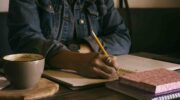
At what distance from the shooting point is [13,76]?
77cm

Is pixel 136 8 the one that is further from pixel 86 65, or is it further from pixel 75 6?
pixel 86 65

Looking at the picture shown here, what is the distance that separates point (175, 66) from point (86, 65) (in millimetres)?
281

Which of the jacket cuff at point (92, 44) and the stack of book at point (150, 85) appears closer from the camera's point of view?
the stack of book at point (150, 85)

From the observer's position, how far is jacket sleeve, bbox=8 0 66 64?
43.1 inches

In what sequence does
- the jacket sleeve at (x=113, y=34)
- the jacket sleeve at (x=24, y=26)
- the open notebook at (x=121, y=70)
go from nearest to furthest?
the open notebook at (x=121, y=70) < the jacket sleeve at (x=24, y=26) < the jacket sleeve at (x=113, y=34)

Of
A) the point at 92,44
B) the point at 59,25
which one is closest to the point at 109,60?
the point at 92,44

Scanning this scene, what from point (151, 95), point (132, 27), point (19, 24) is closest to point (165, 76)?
point (151, 95)

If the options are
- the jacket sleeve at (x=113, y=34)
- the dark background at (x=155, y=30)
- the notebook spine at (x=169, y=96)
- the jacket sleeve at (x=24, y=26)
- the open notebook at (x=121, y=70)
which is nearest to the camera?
the notebook spine at (x=169, y=96)

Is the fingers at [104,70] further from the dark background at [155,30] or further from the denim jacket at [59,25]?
the dark background at [155,30]

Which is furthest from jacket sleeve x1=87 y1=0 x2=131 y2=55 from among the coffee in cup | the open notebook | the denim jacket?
the coffee in cup

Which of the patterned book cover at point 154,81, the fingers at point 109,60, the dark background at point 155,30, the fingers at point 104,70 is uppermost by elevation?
the fingers at point 109,60

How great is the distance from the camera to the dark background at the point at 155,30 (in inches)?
76.1

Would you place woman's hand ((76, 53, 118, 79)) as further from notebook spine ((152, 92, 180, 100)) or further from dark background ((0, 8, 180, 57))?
dark background ((0, 8, 180, 57))

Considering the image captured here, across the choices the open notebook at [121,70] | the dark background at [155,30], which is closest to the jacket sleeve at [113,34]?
the open notebook at [121,70]
